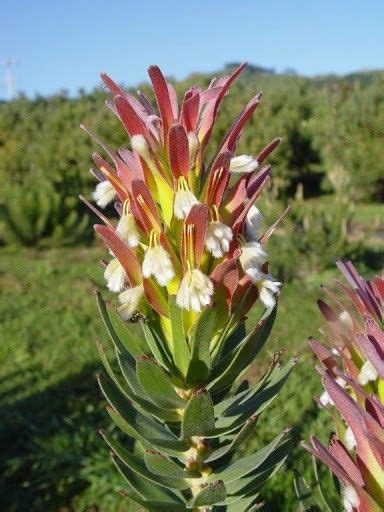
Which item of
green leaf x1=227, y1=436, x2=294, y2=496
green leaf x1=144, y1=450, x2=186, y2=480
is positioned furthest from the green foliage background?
green leaf x1=144, y1=450, x2=186, y2=480

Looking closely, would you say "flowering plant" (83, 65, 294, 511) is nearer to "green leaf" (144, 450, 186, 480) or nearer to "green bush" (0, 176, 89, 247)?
"green leaf" (144, 450, 186, 480)

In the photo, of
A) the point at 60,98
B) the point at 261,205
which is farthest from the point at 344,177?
the point at 60,98

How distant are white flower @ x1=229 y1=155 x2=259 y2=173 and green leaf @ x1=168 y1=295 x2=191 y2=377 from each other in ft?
0.69

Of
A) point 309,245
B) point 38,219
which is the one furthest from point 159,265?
point 38,219

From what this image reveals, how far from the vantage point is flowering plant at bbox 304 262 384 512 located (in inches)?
31.5

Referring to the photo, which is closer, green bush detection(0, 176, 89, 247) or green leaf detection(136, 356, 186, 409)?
green leaf detection(136, 356, 186, 409)

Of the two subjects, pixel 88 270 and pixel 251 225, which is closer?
pixel 251 225

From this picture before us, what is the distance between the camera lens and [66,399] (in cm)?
495

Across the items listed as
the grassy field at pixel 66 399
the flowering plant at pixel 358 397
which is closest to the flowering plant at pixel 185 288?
the flowering plant at pixel 358 397

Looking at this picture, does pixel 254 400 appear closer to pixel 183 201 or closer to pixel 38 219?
pixel 183 201

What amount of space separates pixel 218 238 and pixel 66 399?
4.25 meters

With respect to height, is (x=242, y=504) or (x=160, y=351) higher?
(x=160, y=351)

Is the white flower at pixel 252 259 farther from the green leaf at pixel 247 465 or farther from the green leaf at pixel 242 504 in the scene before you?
the green leaf at pixel 242 504

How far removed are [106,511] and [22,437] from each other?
1.12m
